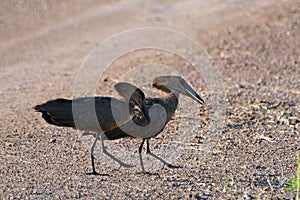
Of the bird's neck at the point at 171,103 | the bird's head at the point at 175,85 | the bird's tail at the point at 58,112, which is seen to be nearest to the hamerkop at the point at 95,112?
the bird's tail at the point at 58,112

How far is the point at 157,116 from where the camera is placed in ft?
20.8

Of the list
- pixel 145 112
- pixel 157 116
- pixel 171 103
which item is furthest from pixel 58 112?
pixel 171 103

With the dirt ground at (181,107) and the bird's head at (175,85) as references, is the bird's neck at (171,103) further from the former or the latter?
the dirt ground at (181,107)

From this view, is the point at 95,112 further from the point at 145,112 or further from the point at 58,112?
the point at 145,112

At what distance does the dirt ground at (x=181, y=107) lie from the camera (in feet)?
19.2

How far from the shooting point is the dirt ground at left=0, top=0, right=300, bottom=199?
5863 millimetres

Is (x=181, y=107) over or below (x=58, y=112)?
over

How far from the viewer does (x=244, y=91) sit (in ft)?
29.4

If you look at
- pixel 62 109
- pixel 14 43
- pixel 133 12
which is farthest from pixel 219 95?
pixel 133 12

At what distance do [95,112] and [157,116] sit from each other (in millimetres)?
674

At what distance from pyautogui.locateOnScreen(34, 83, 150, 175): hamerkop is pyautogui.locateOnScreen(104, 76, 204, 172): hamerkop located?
6 cm

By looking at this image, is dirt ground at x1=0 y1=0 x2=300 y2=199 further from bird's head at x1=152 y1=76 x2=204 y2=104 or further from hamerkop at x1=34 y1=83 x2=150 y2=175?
bird's head at x1=152 y1=76 x2=204 y2=104

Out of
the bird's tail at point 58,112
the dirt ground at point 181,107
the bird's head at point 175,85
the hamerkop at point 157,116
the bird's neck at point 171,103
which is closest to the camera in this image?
the dirt ground at point 181,107

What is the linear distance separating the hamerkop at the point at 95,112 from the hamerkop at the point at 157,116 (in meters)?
0.06
